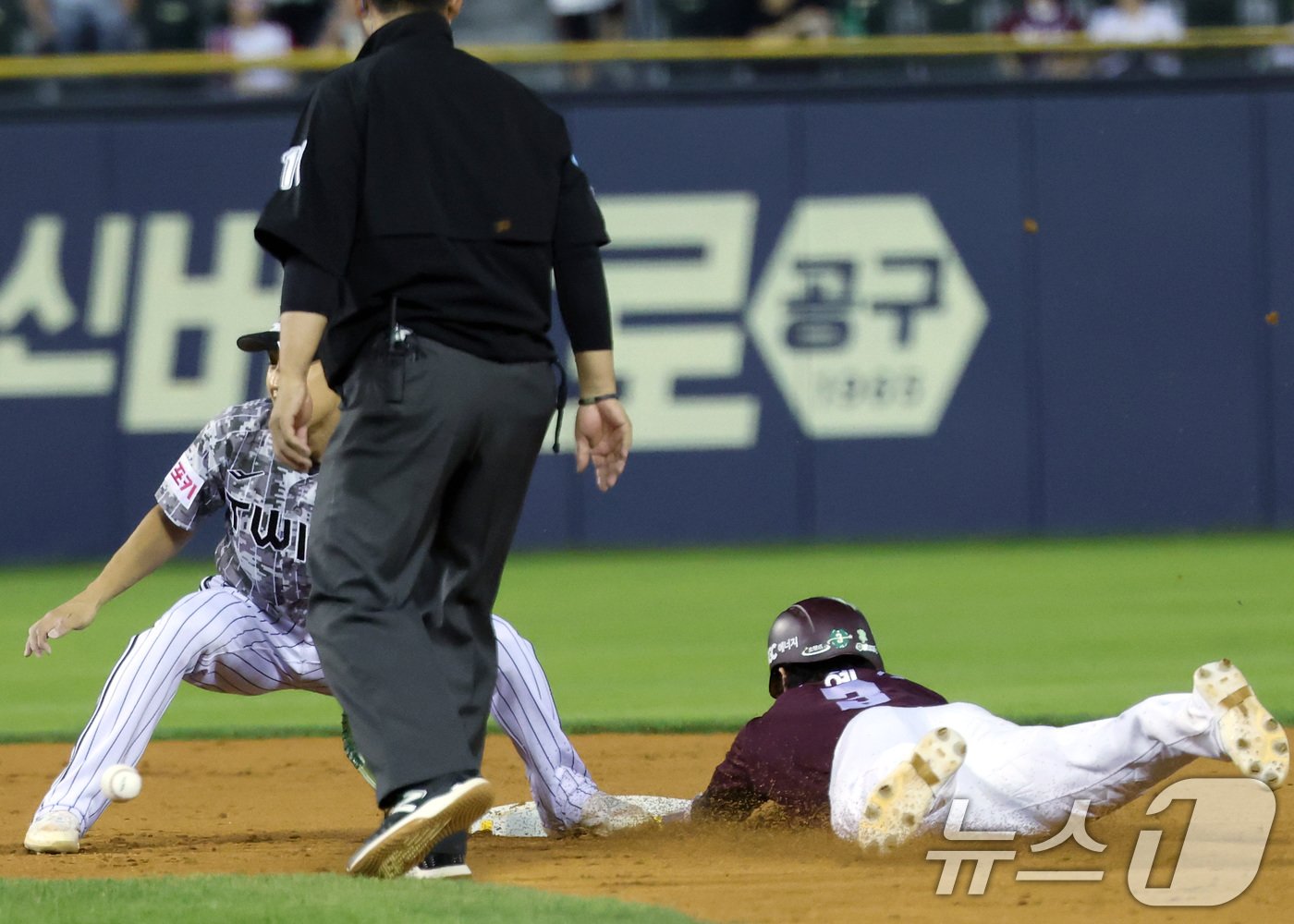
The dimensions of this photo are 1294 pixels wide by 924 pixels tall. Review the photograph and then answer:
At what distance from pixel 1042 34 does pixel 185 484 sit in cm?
964

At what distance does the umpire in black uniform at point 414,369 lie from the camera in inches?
157

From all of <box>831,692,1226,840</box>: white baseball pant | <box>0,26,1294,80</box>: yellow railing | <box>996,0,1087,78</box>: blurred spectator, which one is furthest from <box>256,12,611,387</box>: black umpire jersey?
<box>996,0,1087,78</box>: blurred spectator

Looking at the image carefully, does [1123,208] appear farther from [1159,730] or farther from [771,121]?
[1159,730]

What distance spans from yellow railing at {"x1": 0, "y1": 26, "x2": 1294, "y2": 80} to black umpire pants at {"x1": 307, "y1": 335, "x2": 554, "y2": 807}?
8.75 m

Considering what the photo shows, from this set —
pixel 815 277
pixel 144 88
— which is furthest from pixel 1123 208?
pixel 144 88

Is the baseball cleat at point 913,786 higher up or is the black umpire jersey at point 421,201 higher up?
the black umpire jersey at point 421,201

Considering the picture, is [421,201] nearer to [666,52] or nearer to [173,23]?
[666,52]

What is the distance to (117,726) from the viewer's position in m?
4.63

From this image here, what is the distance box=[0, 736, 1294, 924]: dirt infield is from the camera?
388cm

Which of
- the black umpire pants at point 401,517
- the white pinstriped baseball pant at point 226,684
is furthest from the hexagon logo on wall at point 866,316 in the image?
the black umpire pants at point 401,517

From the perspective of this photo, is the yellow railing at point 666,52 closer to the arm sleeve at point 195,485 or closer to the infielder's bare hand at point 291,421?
the arm sleeve at point 195,485

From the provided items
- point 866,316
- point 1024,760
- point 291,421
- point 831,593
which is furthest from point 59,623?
point 866,316

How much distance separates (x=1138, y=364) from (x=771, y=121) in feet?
9.32

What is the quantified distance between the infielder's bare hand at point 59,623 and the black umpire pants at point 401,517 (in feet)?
2.75
